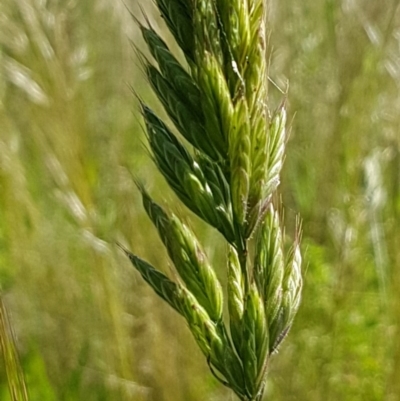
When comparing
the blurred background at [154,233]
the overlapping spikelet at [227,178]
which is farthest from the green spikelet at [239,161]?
the blurred background at [154,233]

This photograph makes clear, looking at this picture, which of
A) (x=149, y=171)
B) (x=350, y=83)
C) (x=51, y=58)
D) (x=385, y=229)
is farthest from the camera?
(x=149, y=171)

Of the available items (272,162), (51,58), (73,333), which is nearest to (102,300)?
(73,333)

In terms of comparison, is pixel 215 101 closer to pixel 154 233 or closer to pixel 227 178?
pixel 227 178

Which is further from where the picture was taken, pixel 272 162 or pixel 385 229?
pixel 385 229

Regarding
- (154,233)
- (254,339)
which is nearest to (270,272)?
(254,339)

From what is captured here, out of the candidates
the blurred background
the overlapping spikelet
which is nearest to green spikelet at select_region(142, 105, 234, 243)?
the overlapping spikelet

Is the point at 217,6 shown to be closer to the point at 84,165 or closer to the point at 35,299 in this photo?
the point at 84,165
